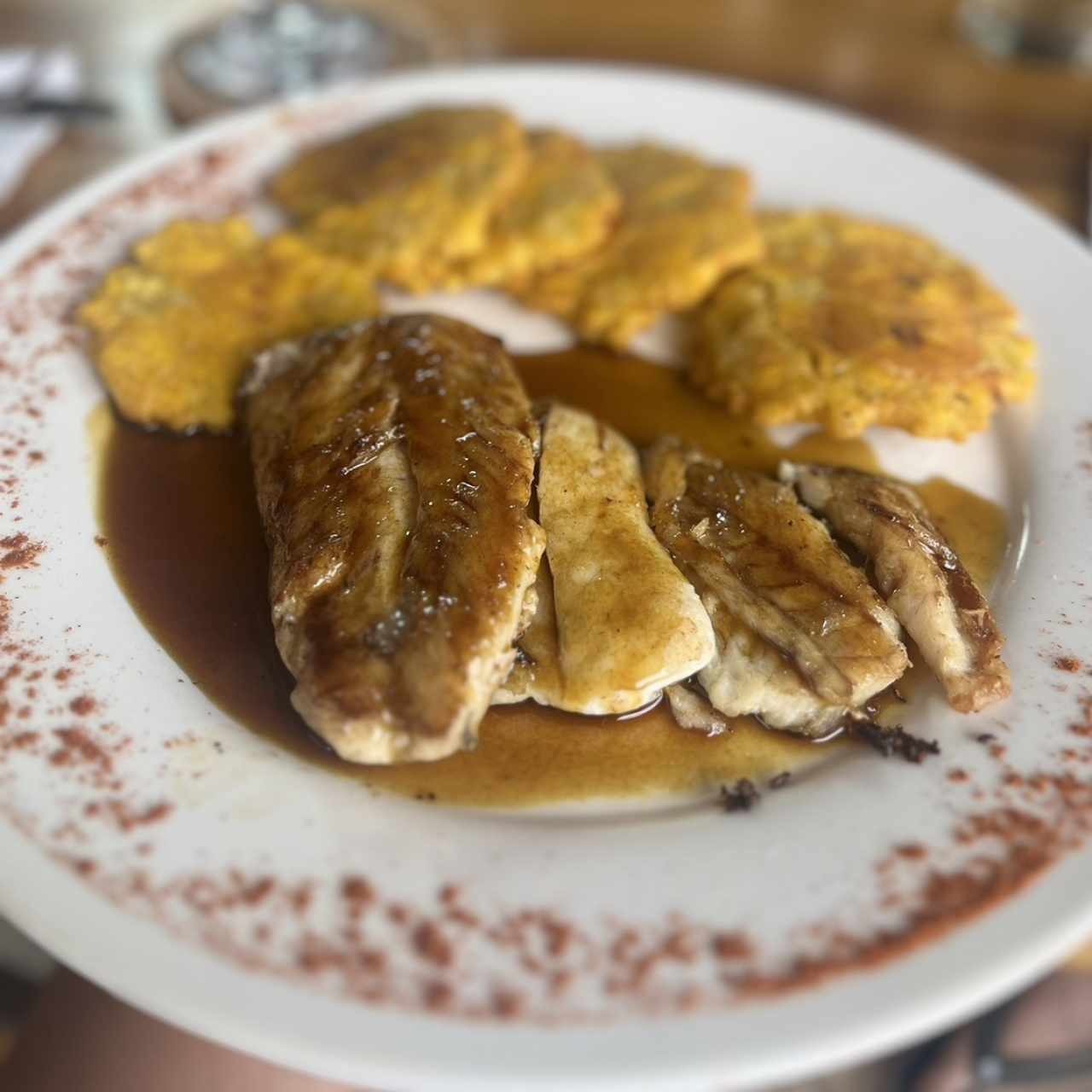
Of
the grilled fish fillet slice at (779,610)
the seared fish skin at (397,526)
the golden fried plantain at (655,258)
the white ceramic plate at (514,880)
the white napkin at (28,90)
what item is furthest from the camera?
the white napkin at (28,90)

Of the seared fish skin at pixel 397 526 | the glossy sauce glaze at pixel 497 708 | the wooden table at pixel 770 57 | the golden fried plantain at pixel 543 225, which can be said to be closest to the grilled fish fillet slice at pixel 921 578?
the glossy sauce glaze at pixel 497 708

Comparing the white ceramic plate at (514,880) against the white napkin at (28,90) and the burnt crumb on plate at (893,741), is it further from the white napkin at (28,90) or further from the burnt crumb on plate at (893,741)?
the white napkin at (28,90)

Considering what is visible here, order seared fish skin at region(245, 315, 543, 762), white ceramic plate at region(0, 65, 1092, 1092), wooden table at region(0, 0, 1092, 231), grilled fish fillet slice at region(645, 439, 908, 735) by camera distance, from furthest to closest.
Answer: wooden table at region(0, 0, 1092, 231)
grilled fish fillet slice at region(645, 439, 908, 735)
seared fish skin at region(245, 315, 543, 762)
white ceramic plate at region(0, 65, 1092, 1092)

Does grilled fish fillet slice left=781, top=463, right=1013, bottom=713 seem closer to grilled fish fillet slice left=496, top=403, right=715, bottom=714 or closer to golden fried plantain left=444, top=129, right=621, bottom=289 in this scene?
grilled fish fillet slice left=496, top=403, right=715, bottom=714

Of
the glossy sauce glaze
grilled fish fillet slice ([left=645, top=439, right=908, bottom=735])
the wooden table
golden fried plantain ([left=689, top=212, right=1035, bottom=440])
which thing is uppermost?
the wooden table

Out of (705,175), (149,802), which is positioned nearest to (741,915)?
(149,802)

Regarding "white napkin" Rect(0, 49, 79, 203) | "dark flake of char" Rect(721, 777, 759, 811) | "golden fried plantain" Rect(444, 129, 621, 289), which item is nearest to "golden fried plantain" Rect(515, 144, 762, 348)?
"golden fried plantain" Rect(444, 129, 621, 289)

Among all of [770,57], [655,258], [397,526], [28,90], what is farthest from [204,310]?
[770,57]
